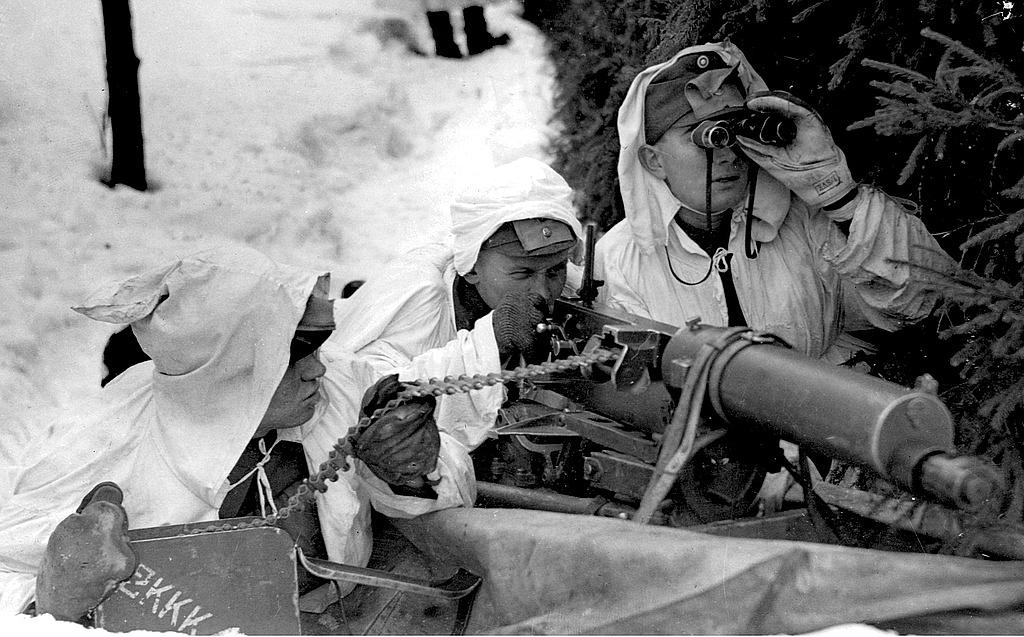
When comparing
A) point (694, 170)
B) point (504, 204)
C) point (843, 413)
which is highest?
point (843, 413)

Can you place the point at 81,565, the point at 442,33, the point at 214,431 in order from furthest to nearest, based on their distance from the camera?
the point at 442,33, the point at 214,431, the point at 81,565

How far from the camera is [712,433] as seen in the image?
1.96m

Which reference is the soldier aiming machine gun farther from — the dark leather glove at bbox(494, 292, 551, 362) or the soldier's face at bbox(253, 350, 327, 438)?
the soldier's face at bbox(253, 350, 327, 438)

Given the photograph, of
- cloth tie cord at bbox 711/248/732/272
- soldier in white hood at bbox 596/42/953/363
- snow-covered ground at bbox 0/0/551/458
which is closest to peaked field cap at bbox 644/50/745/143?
soldier in white hood at bbox 596/42/953/363

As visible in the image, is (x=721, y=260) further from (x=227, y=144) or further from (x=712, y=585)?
(x=227, y=144)

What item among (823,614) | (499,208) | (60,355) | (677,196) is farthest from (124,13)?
(823,614)

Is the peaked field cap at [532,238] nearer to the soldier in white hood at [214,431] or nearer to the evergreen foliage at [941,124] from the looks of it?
the evergreen foliage at [941,124]

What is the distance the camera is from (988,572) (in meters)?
1.54

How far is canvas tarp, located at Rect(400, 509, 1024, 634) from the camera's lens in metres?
1.53

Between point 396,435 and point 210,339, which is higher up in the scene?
point 210,339

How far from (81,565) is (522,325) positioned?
1315mm

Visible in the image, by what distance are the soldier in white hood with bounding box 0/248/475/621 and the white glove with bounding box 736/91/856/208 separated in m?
1.26

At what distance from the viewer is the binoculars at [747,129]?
9.41 feet

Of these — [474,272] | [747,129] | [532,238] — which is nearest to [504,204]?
[532,238]
